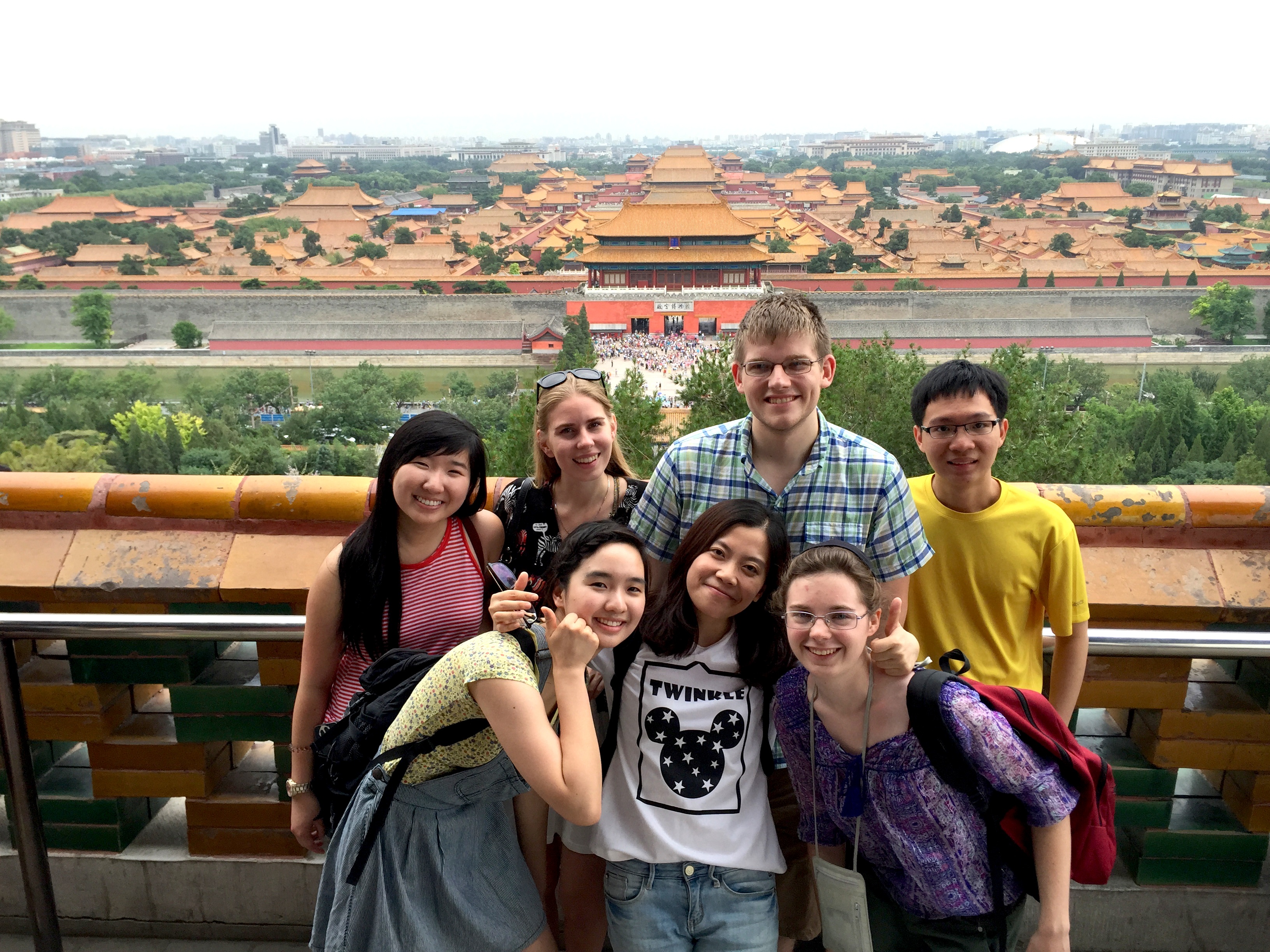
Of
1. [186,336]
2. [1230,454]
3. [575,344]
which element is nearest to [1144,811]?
[1230,454]

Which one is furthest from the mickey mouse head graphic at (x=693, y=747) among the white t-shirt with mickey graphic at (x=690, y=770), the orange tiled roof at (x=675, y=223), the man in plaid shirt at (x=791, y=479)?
the orange tiled roof at (x=675, y=223)

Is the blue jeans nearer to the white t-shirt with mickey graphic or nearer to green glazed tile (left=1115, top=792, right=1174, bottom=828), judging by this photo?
the white t-shirt with mickey graphic

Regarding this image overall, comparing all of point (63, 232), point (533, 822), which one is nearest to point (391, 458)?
point (533, 822)

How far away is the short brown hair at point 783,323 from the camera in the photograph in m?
1.40

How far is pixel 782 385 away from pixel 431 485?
0.46 meters

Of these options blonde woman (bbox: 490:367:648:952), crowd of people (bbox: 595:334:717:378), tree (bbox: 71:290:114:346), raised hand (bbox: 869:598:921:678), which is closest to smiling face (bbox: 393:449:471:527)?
blonde woman (bbox: 490:367:648:952)

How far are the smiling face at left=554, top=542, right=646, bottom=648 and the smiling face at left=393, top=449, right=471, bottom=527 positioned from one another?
8.6 inches

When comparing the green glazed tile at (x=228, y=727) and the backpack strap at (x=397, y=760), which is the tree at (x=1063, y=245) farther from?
the backpack strap at (x=397, y=760)

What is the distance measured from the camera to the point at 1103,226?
37344 millimetres

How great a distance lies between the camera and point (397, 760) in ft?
3.71

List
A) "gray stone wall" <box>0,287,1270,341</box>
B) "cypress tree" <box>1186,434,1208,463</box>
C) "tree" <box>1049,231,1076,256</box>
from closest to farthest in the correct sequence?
"cypress tree" <box>1186,434,1208,463</box> → "gray stone wall" <box>0,287,1270,341</box> → "tree" <box>1049,231,1076,256</box>

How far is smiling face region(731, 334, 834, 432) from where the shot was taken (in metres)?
1.38

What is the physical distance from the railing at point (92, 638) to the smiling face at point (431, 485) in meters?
0.19

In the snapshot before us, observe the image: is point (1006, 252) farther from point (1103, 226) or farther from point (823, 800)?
point (823, 800)
